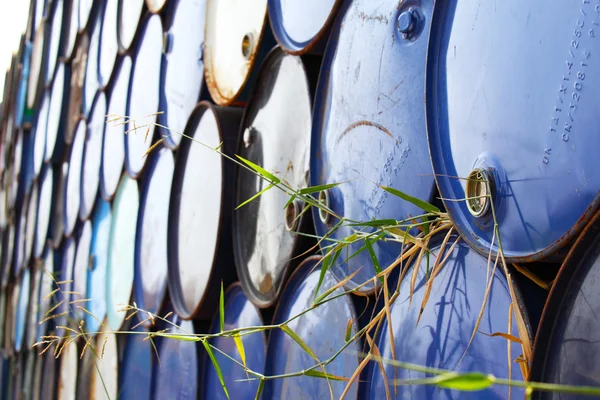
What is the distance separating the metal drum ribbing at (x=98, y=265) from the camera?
2.47m

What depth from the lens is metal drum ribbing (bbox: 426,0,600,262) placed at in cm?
55

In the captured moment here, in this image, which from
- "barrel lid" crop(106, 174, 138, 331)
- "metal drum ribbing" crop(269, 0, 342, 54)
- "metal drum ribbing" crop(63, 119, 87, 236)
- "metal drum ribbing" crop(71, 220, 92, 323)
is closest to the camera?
"metal drum ribbing" crop(269, 0, 342, 54)

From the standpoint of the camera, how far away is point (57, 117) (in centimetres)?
376

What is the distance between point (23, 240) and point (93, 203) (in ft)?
6.04

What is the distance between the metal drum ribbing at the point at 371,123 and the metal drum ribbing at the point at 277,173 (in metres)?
0.09

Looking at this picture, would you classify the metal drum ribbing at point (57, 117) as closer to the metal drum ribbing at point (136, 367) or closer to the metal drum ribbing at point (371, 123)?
the metal drum ribbing at point (136, 367)

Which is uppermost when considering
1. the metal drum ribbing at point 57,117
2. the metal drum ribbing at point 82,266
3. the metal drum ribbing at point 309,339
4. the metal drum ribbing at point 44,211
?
the metal drum ribbing at point 57,117

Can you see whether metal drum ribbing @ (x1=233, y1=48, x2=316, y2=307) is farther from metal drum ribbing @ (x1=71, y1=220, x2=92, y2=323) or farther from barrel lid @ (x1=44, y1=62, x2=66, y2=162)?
barrel lid @ (x1=44, y1=62, x2=66, y2=162)

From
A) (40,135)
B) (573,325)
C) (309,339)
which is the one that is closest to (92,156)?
(40,135)

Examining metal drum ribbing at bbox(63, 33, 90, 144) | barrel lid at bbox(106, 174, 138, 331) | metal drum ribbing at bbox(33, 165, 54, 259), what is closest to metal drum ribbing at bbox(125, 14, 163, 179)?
barrel lid at bbox(106, 174, 138, 331)

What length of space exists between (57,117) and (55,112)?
4.0 inches

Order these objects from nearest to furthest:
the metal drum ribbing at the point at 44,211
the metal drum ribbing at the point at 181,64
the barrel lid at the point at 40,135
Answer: the metal drum ribbing at the point at 181,64 < the metal drum ribbing at the point at 44,211 < the barrel lid at the point at 40,135

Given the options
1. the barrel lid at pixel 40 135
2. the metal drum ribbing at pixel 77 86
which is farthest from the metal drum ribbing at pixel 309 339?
the barrel lid at pixel 40 135

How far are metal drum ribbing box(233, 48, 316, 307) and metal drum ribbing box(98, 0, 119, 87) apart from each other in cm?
153
